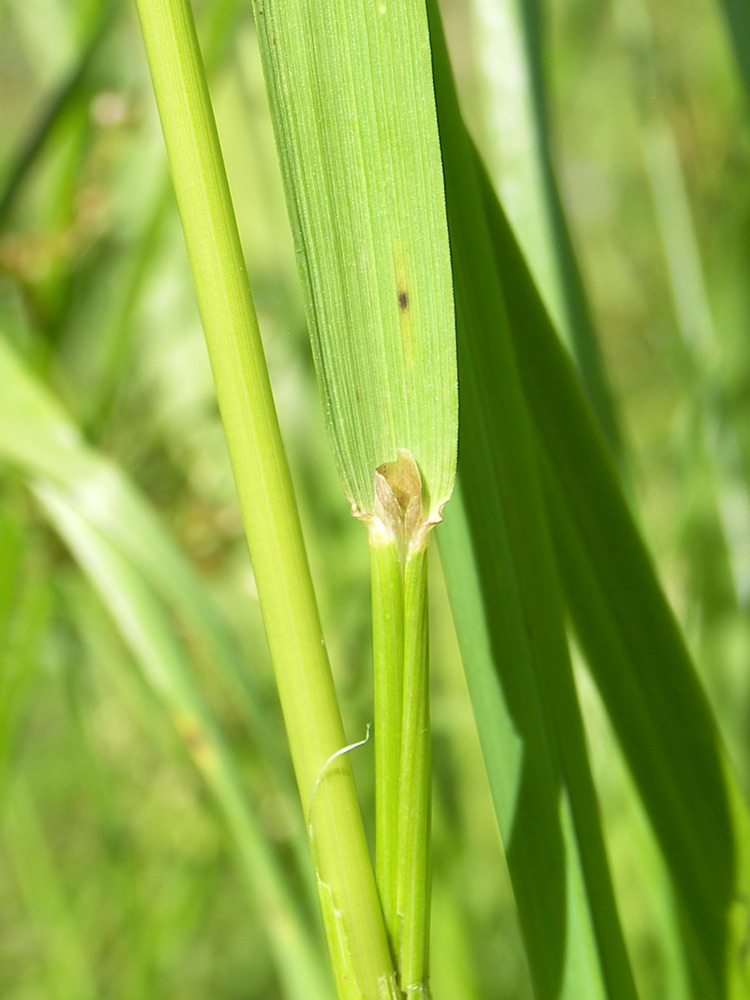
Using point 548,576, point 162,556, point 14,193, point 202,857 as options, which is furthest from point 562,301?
point 202,857

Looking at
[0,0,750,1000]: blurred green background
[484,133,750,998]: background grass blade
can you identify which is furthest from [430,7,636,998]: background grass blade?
[0,0,750,1000]: blurred green background

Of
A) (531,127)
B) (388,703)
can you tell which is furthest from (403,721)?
(531,127)

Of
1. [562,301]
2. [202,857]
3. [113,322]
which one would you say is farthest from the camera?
[202,857]

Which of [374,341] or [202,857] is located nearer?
[374,341]

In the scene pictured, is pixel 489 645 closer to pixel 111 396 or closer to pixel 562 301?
pixel 562 301

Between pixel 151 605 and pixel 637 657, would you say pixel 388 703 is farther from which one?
pixel 151 605

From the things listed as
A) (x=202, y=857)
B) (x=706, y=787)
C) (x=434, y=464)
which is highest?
(x=434, y=464)

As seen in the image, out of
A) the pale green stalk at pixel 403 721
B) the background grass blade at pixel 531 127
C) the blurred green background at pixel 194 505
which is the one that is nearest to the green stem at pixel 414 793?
the pale green stalk at pixel 403 721

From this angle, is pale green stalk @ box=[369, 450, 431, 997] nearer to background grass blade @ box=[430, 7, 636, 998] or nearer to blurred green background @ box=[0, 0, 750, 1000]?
background grass blade @ box=[430, 7, 636, 998]
